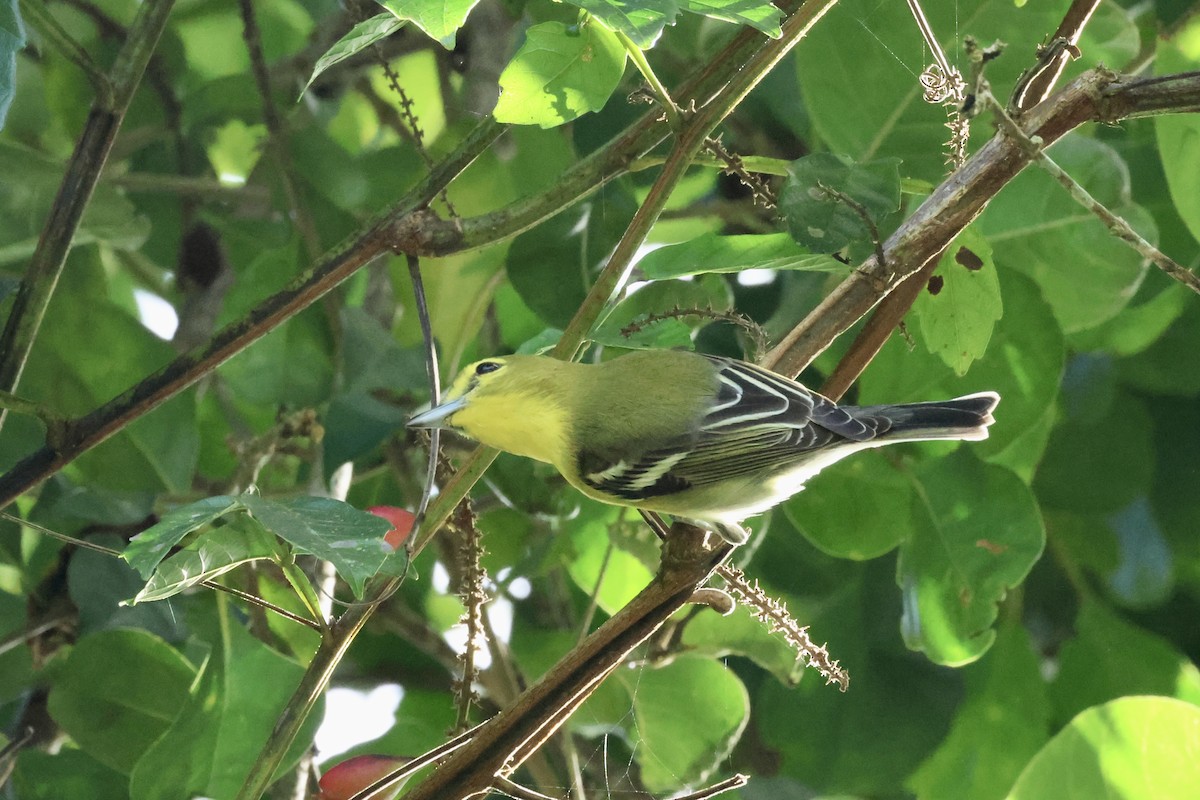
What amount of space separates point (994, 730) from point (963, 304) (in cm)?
94

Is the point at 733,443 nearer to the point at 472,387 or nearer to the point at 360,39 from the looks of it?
the point at 472,387

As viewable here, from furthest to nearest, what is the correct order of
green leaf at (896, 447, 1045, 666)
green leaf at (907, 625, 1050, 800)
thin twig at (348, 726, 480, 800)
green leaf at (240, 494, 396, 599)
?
green leaf at (907, 625, 1050, 800) < green leaf at (896, 447, 1045, 666) < thin twig at (348, 726, 480, 800) < green leaf at (240, 494, 396, 599)

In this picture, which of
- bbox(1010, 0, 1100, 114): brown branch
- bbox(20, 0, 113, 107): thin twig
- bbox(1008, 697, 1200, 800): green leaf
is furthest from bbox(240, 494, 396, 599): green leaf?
bbox(1008, 697, 1200, 800): green leaf

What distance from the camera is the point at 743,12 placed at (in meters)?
0.87

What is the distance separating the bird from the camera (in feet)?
4.65

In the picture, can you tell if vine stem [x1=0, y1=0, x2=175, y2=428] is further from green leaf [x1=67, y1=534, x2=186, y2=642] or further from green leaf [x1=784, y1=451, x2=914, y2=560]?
green leaf [x1=784, y1=451, x2=914, y2=560]

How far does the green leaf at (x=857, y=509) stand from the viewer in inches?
63.6

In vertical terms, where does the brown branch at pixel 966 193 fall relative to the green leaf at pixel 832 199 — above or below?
below

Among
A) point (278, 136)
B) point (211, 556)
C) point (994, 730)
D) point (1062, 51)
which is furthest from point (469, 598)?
point (994, 730)

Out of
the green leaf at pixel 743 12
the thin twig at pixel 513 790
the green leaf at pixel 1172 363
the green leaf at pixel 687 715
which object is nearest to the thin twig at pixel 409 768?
the thin twig at pixel 513 790

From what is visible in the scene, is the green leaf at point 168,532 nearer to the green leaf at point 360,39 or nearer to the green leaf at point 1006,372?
the green leaf at point 360,39

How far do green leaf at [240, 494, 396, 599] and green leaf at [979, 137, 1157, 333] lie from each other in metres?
1.05

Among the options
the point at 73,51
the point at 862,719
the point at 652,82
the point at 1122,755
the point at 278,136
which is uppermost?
the point at 278,136

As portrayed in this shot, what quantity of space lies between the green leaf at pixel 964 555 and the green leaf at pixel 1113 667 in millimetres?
559
